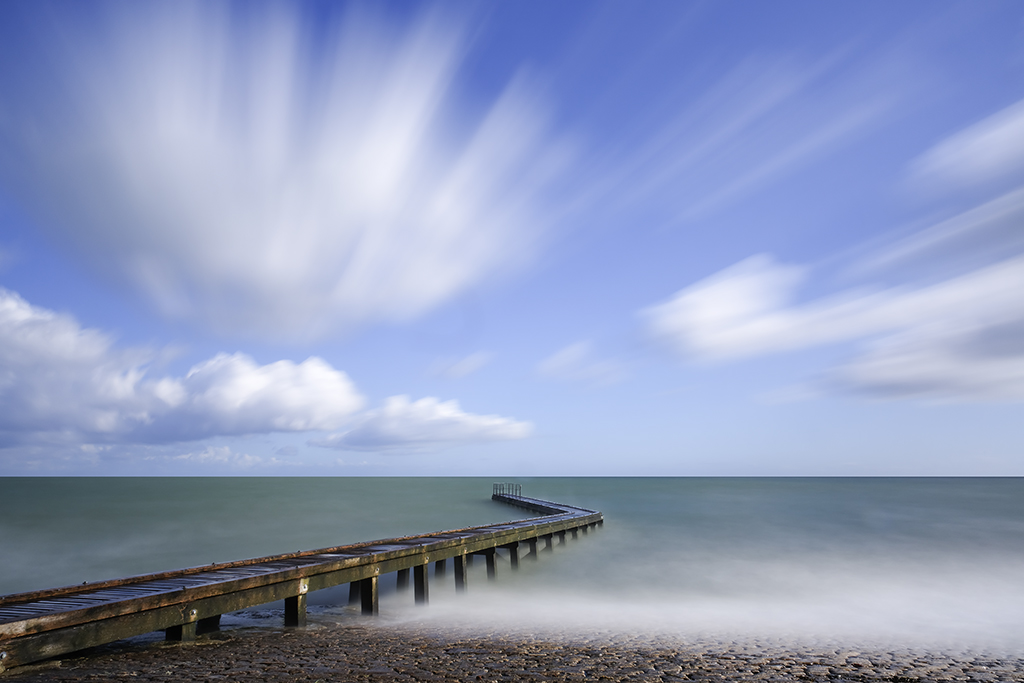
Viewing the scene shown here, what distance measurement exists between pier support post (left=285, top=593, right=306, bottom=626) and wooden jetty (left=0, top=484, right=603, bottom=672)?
2 cm

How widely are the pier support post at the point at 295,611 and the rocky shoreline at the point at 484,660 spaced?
0.80 feet

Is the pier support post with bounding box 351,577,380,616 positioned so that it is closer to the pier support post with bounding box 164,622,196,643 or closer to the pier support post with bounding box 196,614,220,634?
the pier support post with bounding box 196,614,220,634

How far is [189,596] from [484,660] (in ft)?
12.9

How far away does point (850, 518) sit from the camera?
40.0 m

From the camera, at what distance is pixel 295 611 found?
10.3 meters

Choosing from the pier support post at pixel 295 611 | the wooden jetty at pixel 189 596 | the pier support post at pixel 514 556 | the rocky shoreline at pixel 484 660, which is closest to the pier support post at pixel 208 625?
the wooden jetty at pixel 189 596

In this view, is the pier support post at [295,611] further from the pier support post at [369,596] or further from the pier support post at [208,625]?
the pier support post at [369,596]

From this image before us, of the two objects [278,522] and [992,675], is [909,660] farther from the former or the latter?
[278,522]

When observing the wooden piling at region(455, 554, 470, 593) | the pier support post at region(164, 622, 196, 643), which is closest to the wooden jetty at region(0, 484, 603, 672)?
the pier support post at region(164, 622, 196, 643)

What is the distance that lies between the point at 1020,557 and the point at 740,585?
13.7 m

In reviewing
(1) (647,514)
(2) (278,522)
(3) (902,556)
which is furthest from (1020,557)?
(2) (278,522)

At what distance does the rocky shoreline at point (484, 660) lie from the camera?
7.18 metres

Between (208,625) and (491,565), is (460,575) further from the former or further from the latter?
(208,625)

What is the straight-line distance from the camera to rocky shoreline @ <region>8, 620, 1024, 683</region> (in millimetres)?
7176
